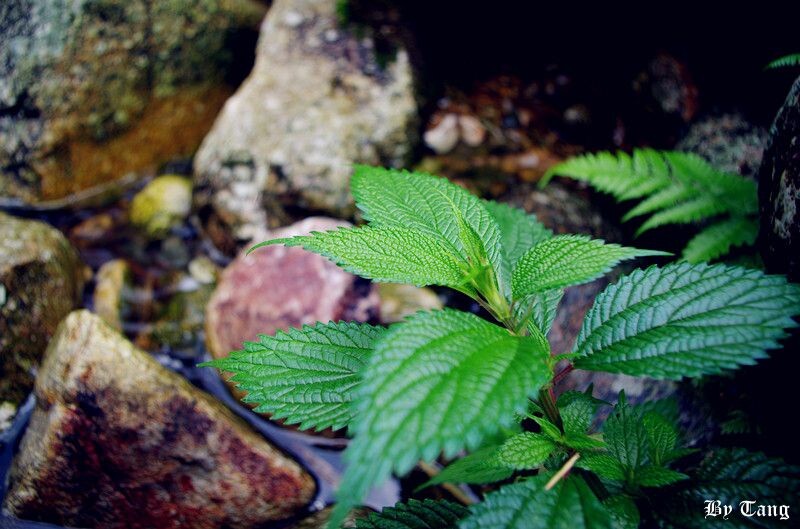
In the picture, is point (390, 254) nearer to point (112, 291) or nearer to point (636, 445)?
point (636, 445)

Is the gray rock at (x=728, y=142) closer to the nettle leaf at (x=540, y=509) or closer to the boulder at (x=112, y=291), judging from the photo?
the nettle leaf at (x=540, y=509)

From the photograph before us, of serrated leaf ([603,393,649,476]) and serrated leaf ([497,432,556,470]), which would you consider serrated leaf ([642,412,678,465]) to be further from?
serrated leaf ([497,432,556,470])

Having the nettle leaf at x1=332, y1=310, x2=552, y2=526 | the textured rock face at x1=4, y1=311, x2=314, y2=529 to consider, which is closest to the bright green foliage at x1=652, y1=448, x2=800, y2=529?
the nettle leaf at x1=332, y1=310, x2=552, y2=526

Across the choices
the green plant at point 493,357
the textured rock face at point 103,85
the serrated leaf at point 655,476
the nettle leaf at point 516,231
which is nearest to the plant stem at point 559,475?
the green plant at point 493,357

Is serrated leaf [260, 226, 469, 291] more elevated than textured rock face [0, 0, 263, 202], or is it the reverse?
textured rock face [0, 0, 263, 202]

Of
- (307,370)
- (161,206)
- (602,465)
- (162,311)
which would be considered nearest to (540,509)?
(602,465)

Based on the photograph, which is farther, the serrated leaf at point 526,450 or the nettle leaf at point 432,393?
the serrated leaf at point 526,450
